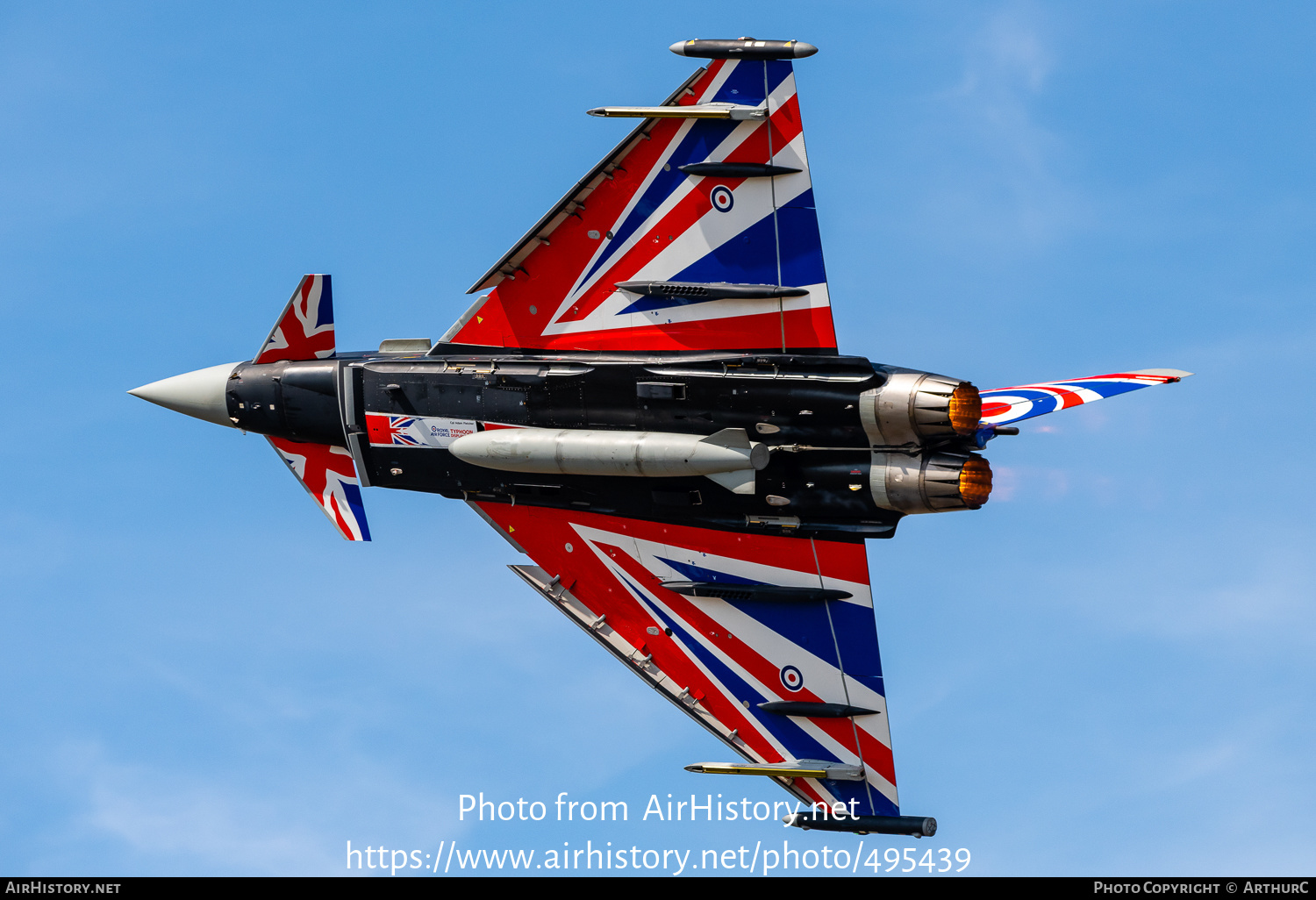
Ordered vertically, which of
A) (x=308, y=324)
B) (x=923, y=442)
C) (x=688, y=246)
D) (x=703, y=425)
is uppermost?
(x=308, y=324)

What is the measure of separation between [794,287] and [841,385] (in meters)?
1.44

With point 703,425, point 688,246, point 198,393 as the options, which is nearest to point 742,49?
point 688,246

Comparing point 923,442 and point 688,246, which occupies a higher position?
point 688,246

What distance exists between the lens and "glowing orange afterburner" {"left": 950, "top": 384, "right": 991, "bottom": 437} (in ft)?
76.1

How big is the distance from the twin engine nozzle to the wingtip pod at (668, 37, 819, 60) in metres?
→ 4.07

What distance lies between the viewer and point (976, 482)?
23.5 meters

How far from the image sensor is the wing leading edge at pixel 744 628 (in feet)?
81.9

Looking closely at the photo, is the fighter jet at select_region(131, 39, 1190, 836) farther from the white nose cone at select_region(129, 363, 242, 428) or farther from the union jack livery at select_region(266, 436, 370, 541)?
the white nose cone at select_region(129, 363, 242, 428)

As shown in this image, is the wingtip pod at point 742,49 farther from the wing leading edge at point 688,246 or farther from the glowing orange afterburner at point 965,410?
the glowing orange afterburner at point 965,410

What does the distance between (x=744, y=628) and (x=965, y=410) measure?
4400 millimetres

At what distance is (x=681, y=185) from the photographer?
25.0m

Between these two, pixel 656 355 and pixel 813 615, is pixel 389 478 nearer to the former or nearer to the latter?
pixel 656 355

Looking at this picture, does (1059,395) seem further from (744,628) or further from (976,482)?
(744,628)

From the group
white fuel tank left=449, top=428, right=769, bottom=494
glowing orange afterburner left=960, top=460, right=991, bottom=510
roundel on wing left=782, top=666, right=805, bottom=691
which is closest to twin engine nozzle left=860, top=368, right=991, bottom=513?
glowing orange afterburner left=960, top=460, right=991, bottom=510
